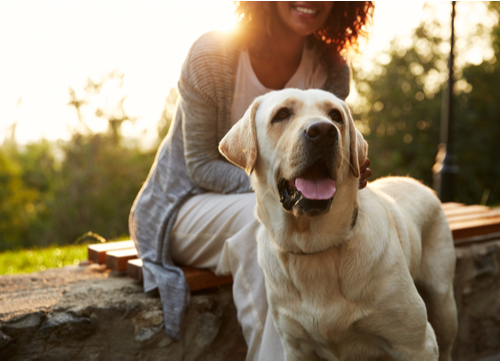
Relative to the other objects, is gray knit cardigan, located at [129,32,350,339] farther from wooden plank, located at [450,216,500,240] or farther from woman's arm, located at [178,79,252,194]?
wooden plank, located at [450,216,500,240]

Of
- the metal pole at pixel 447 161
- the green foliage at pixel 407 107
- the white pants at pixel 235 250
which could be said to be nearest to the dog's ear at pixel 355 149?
the white pants at pixel 235 250

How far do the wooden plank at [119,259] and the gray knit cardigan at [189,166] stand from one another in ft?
0.55

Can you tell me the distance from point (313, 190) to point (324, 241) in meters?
0.27

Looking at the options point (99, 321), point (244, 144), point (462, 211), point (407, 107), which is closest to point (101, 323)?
point (99, 321)

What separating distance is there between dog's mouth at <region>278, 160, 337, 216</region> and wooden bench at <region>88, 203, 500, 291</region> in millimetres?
1061

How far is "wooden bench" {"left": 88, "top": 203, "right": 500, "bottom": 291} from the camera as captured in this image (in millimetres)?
2742

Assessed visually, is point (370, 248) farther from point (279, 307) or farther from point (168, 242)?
point (168, 242)

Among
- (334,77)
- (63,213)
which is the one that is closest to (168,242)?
(334,77)

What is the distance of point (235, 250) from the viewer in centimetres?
249

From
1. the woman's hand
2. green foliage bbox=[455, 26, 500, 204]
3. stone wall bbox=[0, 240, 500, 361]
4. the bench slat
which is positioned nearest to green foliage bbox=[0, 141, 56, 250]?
stone wall bbox=[0, 240, 500, 361]

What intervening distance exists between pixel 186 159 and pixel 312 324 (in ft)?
4.37

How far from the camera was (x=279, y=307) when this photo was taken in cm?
204

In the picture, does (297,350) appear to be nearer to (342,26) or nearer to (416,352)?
(416,352)

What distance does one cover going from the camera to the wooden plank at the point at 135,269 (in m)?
2.81
